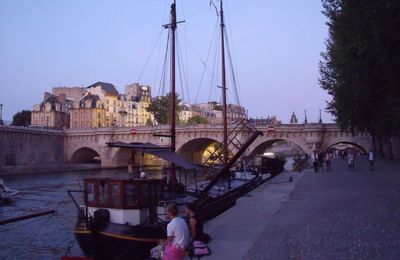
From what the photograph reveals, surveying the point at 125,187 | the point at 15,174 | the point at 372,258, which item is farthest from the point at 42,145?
the point at 372,258

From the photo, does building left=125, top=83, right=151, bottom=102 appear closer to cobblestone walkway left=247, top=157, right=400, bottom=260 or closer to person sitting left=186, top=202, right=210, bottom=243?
cobblestone walkway left=247, top=157, right=400, bottom=260

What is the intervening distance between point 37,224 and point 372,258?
63.0 ft

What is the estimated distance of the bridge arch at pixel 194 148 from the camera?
76.7 meters

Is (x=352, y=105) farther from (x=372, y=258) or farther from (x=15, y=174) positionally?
(x=15, y=174)

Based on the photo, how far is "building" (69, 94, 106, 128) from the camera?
409 ft

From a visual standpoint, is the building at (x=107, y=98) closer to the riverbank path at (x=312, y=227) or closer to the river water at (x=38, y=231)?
the river water at (x=38, y=231)

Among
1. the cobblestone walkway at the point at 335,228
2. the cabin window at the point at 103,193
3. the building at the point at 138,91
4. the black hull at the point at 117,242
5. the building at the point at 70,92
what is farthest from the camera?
the building at the point at 138,91

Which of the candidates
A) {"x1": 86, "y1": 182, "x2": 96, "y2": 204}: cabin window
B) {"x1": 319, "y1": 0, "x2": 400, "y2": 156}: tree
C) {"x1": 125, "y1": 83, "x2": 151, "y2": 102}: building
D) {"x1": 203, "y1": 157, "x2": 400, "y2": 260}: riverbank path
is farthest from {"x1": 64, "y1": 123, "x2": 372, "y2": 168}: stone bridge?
{"x1": 125, "y1": 83, "x2": 151, "y2": 102}: building

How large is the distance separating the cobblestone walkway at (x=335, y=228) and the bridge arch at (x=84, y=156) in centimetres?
7293

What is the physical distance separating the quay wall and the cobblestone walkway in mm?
54255

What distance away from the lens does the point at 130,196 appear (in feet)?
50.7

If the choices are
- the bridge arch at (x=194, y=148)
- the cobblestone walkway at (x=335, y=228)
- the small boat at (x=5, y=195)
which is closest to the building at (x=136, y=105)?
the bridge arch at (x=194, y=148)

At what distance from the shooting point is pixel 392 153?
5147 centimetres

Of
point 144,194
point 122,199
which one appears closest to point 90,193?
point 122,199
